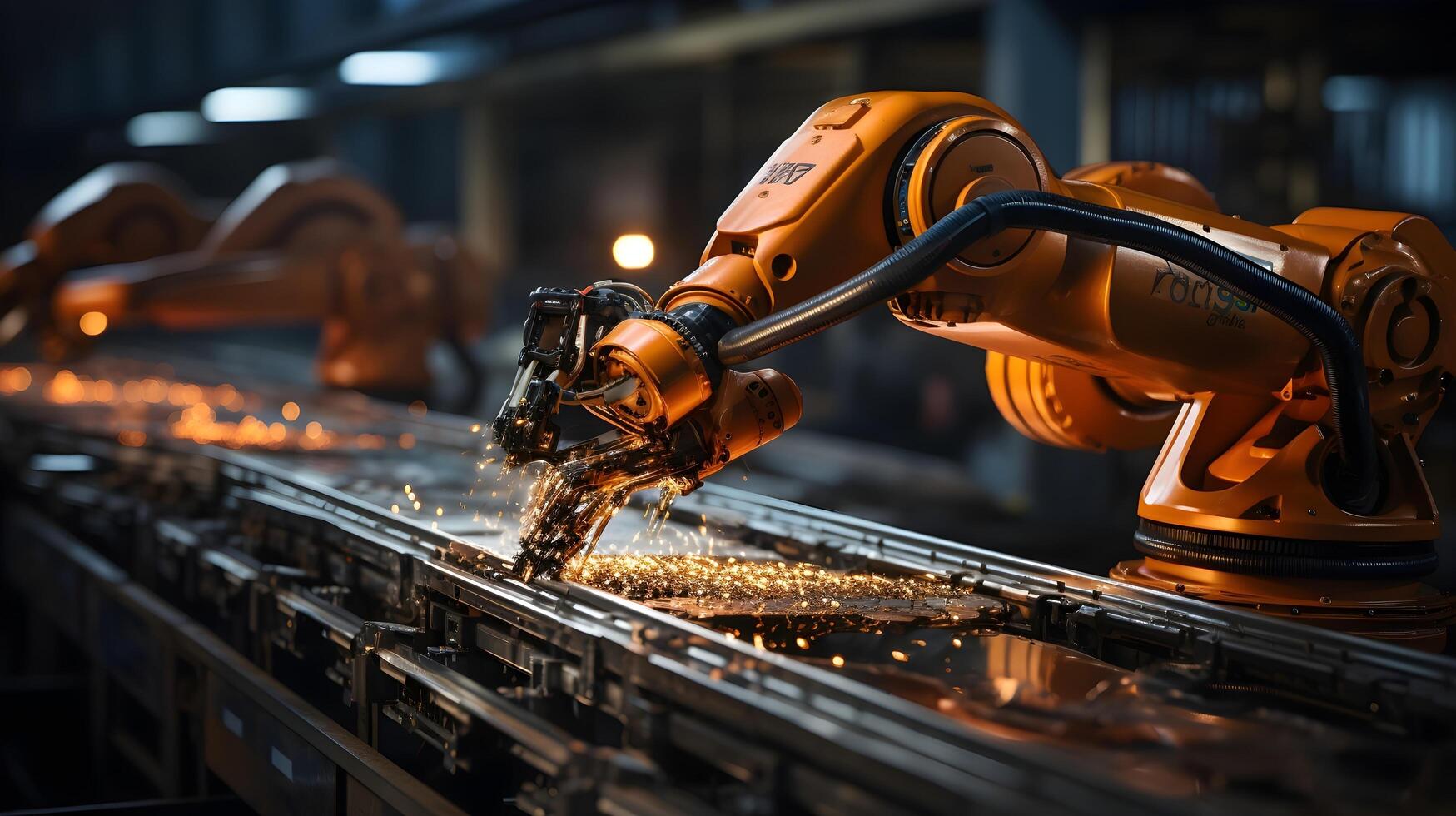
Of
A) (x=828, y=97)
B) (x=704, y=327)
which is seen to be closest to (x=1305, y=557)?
(x=704, y=327)

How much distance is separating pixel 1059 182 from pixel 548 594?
768 mm

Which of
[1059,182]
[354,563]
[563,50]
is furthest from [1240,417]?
[563,50]

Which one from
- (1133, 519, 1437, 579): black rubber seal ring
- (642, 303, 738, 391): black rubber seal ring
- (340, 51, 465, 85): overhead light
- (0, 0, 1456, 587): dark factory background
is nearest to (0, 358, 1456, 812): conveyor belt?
(1133, 519, 1437, 579): black rubber seal ring

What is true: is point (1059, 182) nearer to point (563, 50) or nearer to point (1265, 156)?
point (1265, 156)

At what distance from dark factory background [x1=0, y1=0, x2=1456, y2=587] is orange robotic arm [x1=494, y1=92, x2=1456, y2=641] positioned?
142 centimetres

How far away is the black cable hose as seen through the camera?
1.35 m

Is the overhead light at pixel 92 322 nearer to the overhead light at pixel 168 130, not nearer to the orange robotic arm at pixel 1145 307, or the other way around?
the orange robotic arm at pixel 1145 307

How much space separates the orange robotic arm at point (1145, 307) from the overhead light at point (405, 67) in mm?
9374

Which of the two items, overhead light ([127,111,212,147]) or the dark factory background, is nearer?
the dark factory background

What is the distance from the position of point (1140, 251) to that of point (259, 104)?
13079mm

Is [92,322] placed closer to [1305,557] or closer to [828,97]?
[828,97]

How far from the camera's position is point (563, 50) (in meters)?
9.60

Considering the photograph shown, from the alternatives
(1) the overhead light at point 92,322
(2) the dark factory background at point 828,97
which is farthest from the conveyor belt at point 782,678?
(1) the overhead light at point 92,322

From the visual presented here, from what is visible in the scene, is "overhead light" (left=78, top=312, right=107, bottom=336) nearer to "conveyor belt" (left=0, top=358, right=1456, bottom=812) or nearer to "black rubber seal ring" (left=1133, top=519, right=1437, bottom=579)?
"conveyor belt" (left=0, top=358, right=1456, bottom=812)
